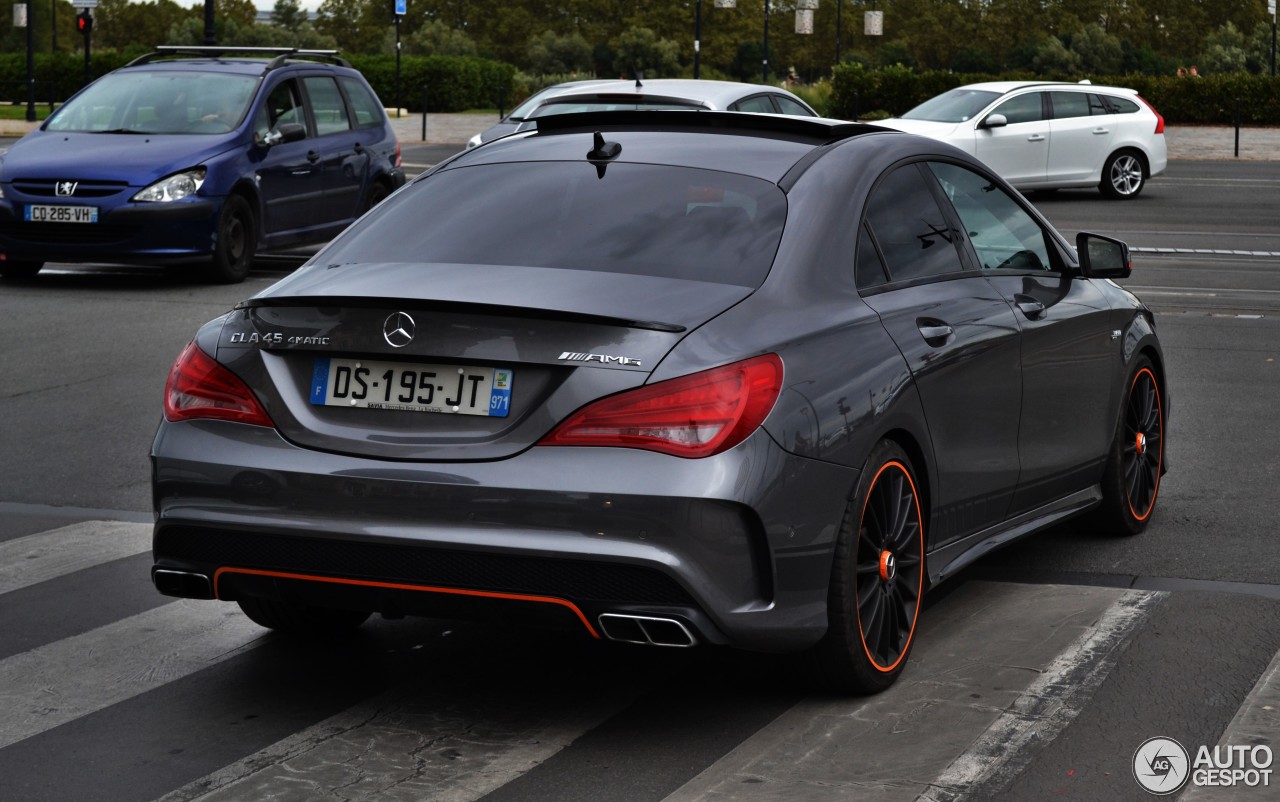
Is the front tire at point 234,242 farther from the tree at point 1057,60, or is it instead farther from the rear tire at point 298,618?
the tree at point 1057,60

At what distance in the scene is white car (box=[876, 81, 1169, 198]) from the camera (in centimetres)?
2539

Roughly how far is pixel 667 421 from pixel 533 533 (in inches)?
15.7

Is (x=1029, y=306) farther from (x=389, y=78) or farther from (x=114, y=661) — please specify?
(x=389, y=78)

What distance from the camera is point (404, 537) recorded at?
4.29 m

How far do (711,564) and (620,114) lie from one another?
2.00 meters

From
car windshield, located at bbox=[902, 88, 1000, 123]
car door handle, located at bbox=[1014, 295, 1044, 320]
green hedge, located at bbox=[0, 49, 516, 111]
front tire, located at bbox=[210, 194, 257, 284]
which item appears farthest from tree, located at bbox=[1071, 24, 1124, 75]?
car door handle, located at bbox=[1014, 295, 1044, 320]

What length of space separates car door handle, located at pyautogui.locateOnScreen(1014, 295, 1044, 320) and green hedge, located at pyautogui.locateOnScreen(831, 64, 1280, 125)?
38177mm

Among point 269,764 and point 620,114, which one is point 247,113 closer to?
point 620,114

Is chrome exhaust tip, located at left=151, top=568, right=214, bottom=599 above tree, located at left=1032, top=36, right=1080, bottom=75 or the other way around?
the other way around

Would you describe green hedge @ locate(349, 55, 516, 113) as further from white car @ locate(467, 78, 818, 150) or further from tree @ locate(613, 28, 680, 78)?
white car @ locate(467, 78, 818, 150)

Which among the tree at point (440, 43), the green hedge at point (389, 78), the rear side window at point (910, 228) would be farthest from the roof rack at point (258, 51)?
the tree at point (440, 43)

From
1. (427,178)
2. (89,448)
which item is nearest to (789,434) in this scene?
(427,178)

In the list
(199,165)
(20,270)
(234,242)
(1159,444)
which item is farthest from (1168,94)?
(1159,444)

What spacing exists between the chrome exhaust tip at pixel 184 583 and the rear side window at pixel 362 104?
1292 cm
